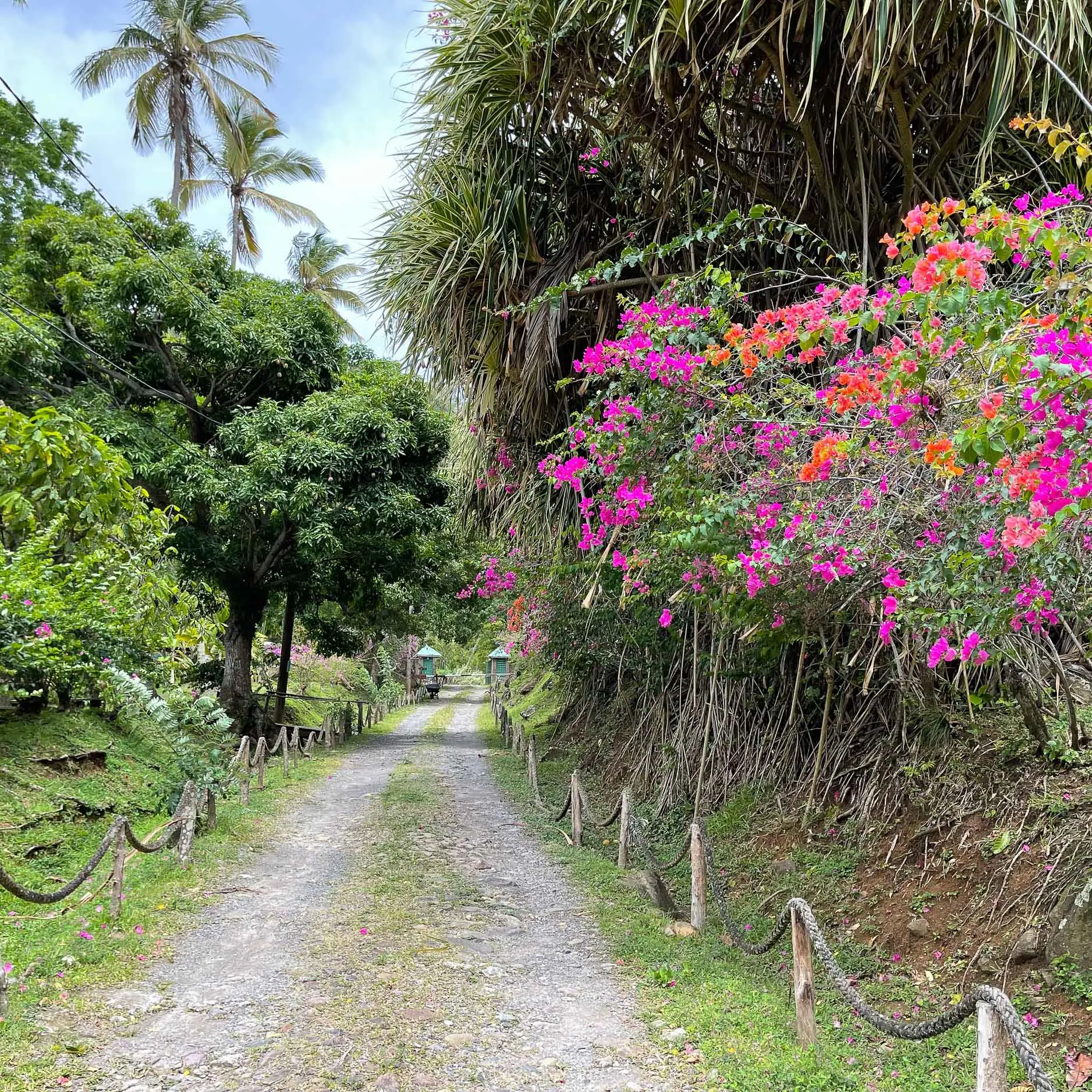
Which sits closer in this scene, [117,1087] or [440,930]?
[117,1087]

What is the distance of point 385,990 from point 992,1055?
8.53ft

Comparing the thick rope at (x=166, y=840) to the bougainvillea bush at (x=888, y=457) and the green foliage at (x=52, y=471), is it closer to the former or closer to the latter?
the green foliage at (x=52, y=471)

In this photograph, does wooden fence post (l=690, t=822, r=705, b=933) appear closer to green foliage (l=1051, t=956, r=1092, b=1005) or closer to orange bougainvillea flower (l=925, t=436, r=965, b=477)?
green foliage (l=1051, t=956, r=1092, b=1005)

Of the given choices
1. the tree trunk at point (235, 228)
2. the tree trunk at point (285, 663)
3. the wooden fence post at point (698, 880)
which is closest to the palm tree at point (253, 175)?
the tree trunk at point (235, 228)

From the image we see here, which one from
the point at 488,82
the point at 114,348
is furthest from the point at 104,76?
the point at 488,82

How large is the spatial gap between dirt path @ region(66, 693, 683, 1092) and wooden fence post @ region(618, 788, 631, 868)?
0.50m

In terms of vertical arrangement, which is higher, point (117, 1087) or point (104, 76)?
point (104, 76)

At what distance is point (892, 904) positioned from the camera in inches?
167

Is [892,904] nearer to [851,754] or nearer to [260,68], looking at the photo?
[851,754]

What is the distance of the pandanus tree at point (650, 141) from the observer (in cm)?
384

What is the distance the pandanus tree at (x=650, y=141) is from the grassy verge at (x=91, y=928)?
4085 mm

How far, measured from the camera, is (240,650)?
43.7ft

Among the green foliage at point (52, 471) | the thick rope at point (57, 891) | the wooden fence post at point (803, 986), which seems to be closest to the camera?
the green foliage at point (52, 471)

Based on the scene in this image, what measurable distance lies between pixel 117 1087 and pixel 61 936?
1734 mm
